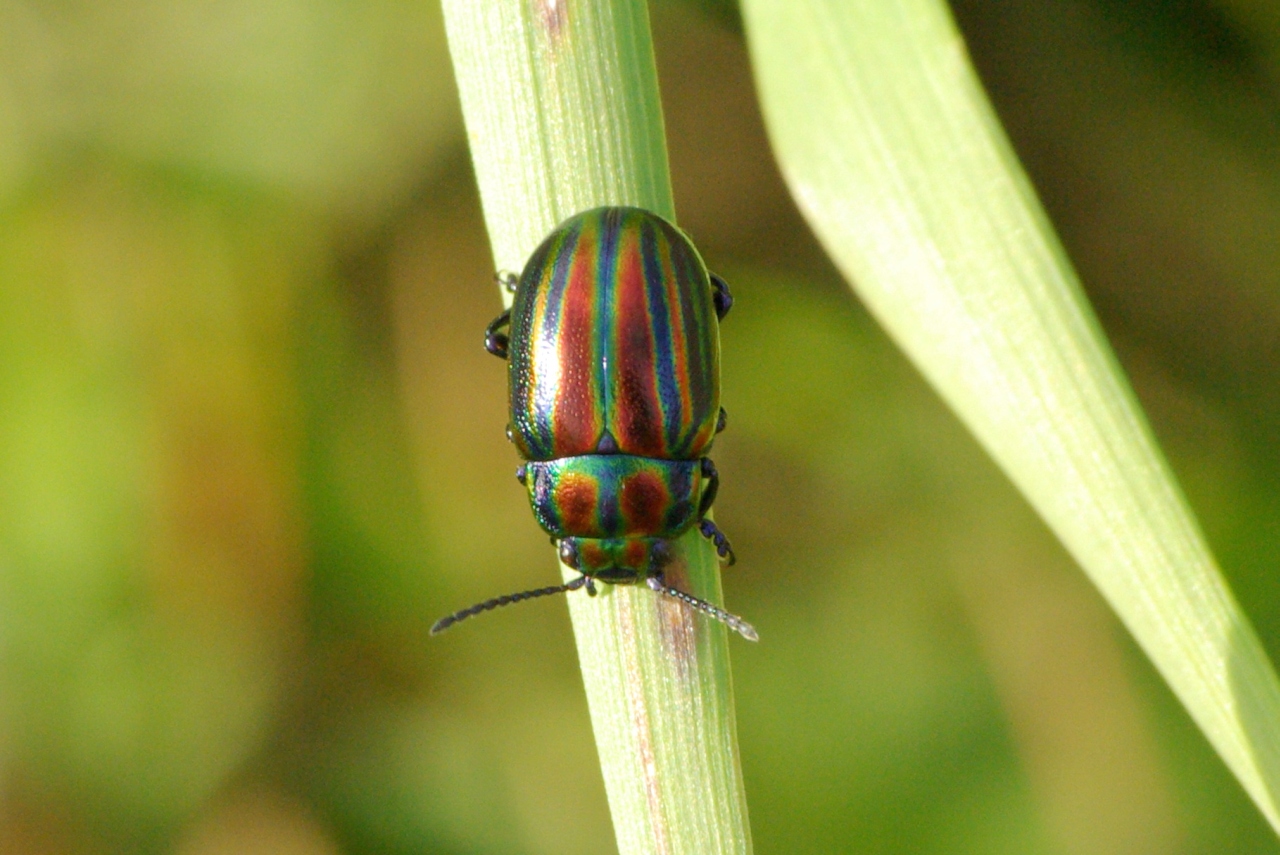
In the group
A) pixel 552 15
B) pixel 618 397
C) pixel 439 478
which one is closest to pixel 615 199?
pixel 552 15

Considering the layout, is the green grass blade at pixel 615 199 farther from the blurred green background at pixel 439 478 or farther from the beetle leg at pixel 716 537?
the blurred green background at pixel 439 478

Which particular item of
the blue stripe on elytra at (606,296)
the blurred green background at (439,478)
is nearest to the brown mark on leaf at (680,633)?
the blue stripe on elytra at (606,296)

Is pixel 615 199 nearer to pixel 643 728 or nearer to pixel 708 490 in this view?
pixel 708 490

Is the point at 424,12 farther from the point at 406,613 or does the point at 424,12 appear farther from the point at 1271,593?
the point at 1271,593

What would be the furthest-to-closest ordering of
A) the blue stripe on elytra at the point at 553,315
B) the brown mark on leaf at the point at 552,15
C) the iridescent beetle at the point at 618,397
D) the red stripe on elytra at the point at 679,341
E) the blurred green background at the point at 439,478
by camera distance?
the blurred green background at the point at 439,478 → the red stripe on elytra at the point at 679,341 → the iridescent beetle at the point at 618,397 → the blue stripe on elytra at the point at 553,315 → the brown mark on leaf at the point at 552,15

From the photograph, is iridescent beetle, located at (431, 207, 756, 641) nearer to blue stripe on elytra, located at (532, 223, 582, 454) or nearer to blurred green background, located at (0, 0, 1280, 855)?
blue stripe on elytra, located at (532, 223, 582, 454)

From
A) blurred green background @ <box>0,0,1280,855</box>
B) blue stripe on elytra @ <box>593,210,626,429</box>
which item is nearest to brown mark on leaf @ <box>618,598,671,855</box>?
blue stripe on elytra @ <box>593,210,626,429</box>

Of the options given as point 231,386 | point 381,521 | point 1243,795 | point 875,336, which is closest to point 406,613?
point 381,521
